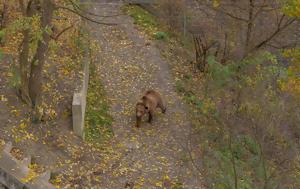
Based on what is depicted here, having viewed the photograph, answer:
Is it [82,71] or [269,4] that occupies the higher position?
[269,4]

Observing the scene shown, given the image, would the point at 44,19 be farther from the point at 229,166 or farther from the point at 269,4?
the point at 269,4

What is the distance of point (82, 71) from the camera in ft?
52.4

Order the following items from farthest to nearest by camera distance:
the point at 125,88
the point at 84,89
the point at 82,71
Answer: the point at 125,88 < the point at 82,71 < the point at 84,89

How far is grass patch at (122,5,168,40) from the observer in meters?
22.0

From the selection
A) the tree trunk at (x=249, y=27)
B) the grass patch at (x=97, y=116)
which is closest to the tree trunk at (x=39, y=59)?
the grass patch at (x=97, y=116)

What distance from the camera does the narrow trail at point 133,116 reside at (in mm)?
13023

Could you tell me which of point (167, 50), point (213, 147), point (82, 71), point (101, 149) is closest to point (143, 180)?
point (101, 149)

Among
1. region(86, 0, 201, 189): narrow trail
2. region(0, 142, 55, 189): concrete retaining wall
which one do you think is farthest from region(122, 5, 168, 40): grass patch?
region(0, 142, 55, 189): concrete retaining wall

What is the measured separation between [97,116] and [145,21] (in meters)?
9.23

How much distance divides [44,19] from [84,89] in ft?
11.1

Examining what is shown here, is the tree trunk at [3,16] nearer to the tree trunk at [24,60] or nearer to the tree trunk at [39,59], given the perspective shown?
the tree trunk at [24,60]

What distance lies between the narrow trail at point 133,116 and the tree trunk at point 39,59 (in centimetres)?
295

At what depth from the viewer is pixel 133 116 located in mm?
15859

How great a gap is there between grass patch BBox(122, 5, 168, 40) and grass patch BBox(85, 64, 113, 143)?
224 inches
